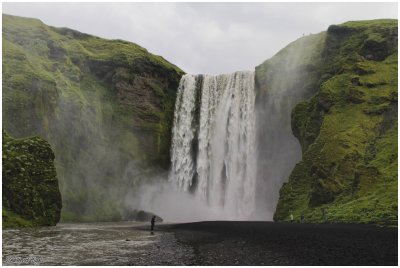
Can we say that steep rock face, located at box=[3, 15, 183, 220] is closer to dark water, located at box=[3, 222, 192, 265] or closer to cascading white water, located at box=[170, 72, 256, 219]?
cascading white water, located at box=[170, 72, 256, 219]

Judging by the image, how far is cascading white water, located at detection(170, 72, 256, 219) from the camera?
→ 78750 mm

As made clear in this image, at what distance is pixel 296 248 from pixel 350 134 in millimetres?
38696

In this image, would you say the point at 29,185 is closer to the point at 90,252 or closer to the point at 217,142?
the point at 90,252

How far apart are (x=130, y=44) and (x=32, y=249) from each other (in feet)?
264

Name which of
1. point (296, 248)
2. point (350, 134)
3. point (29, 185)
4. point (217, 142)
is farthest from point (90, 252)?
point (217, 142)

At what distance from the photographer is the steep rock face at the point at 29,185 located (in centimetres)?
4767

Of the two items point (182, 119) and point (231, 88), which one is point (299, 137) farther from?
point (182, 119)

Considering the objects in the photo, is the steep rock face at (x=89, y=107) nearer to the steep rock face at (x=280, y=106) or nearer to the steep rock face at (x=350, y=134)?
the steep rock face at (x=280, y=106)

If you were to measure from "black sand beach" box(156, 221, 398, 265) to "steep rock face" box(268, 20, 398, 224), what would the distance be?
12.4m

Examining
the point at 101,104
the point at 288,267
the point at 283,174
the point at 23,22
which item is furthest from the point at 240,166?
the point at 288,267

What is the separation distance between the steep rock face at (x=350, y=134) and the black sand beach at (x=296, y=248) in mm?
12404

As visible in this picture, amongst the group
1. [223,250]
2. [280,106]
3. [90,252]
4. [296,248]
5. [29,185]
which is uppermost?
[280,106]

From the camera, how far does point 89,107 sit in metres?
83.4

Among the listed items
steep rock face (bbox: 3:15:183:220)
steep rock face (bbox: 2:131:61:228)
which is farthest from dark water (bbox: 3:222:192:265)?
steep rock face (bbox: 3:15:183:220)
